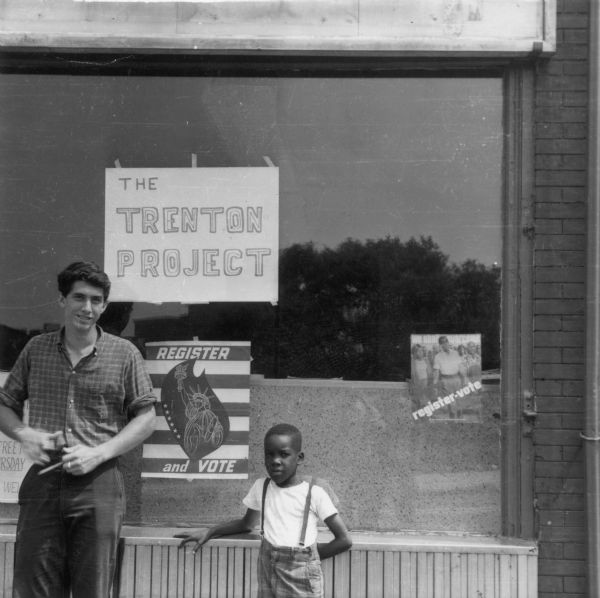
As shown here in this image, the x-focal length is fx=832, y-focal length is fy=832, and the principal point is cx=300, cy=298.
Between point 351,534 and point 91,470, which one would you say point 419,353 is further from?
point 91,470

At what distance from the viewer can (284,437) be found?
3691mm

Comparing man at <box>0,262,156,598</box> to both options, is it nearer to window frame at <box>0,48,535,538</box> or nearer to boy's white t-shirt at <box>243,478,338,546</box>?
boy's white t-shirt at <box>243,478,338,546</box>

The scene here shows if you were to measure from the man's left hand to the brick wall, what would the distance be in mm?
2300

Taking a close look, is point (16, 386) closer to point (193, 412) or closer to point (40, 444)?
point (40, 444)

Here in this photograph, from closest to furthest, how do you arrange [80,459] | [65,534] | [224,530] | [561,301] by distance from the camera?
[80,459], [65,534], [224,530], [561,301]

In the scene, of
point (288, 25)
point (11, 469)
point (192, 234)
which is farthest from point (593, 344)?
point (11, 469)

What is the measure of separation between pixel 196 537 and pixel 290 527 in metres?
0.72

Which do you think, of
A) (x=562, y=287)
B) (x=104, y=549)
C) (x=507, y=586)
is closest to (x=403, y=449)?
(x=507, y=586)

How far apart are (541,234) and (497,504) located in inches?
58.6

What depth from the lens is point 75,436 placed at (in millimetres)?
3729

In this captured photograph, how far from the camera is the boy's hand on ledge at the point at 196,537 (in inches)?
162

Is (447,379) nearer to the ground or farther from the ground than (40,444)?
farther from the ground

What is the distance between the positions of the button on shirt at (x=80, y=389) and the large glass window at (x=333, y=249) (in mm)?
831

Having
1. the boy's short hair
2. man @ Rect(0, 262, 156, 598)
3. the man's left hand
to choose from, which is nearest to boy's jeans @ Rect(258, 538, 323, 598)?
the boy's short hair
